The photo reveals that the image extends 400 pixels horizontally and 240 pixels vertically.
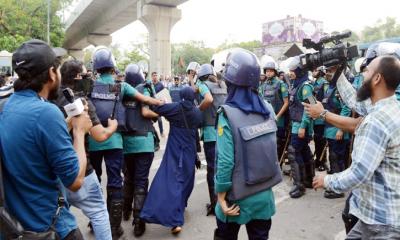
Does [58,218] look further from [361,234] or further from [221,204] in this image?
[361,234]

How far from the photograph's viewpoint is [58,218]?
2.15 metres

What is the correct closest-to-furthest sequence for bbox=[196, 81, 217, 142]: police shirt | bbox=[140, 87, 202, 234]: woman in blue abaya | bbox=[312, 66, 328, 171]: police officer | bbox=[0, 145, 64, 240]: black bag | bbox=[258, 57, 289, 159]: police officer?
1. bbox=[0, 145, 64, 240]: black bag
2. bbox=[140, 87, 202, 234]: woman in blue abaya
3. bbox=[196, 81, 217, 142]: police shirt
4. bbox=[312, 66, 328, 171]: police officer
5. bbox=[258, 57, 289, 159]: police officer

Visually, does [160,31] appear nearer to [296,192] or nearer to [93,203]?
[296,192]

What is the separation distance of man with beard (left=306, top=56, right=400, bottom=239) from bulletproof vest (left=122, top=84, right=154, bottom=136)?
256 centimetres

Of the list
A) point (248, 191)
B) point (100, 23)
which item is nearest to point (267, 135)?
point (248, 191)

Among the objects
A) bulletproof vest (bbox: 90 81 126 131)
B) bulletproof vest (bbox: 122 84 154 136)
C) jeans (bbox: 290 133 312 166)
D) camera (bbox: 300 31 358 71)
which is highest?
camera (bbox: 300 31 358 71)

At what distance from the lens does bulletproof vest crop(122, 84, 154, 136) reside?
439cm

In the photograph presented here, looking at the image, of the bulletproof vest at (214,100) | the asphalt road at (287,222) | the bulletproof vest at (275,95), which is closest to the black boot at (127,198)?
the asphalt road at (287,222)

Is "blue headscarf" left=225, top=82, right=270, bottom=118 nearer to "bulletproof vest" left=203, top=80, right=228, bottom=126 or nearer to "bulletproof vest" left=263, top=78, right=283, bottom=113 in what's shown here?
"bulletproof vest" left=203, top=80, right=228, bottom=126

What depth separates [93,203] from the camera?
3109 mm

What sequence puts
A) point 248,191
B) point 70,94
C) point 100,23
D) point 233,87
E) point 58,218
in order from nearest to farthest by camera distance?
point 58,218 < point 248,191 < point 233,87 < point 70,94 < point 100,23

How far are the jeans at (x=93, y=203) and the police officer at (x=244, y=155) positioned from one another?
1.01 metres

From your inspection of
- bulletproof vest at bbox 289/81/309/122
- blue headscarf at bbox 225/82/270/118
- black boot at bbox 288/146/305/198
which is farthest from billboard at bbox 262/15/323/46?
blue headscarf at bbox 225/82/270/118

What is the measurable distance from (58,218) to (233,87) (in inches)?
55.9
